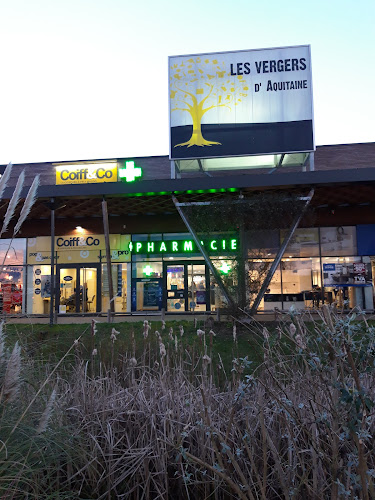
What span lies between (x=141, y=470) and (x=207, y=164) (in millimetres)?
15697

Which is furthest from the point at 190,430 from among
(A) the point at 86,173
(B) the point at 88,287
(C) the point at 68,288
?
(A) the point at 86,173

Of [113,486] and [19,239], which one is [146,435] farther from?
[19,239]

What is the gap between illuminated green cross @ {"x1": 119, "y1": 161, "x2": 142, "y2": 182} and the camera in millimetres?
21453

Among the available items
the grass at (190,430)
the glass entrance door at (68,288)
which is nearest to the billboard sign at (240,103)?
the glass entrance door at (68,288)

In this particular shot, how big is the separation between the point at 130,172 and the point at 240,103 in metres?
7.32

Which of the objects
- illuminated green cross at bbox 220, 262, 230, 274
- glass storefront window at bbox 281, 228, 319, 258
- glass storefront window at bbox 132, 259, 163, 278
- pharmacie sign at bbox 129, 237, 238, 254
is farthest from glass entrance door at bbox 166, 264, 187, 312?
illuminated green cross at bbox 220, 262, 230, 274

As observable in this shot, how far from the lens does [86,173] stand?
72.7ft

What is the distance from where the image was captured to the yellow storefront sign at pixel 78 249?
68.8 ft

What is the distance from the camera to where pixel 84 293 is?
21.3 m

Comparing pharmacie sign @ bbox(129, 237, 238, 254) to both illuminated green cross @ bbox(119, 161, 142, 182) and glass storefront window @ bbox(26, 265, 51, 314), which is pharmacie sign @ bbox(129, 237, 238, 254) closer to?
illuminated green cross @ bbox(119, 161, 142, 182)

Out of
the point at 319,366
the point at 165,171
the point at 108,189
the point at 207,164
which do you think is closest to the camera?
the point at 319,366

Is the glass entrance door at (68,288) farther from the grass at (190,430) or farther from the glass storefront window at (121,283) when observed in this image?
the grass at (190,430)

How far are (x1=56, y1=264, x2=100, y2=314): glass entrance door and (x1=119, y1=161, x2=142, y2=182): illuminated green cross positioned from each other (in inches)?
178

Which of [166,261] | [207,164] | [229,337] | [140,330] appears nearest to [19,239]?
[166,261]
